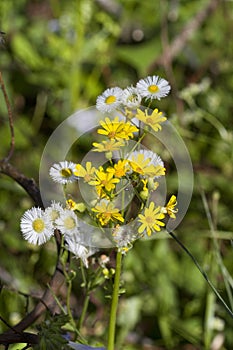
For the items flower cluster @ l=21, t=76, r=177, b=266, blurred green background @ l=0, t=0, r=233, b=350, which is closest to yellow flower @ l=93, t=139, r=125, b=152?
flower cluster @ l=21, t=76, r=177, b=266

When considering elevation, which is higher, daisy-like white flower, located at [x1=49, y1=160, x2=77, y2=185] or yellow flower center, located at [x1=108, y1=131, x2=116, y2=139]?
yellow flower center, located at [x1=108, y1=131, x2=116, y2=139]

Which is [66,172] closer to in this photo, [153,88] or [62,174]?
[62,174]

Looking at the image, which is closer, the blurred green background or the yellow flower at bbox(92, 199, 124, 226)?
the yellow flower at bbox(92, 199, 124, 226)

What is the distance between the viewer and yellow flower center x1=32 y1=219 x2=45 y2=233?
0.77m

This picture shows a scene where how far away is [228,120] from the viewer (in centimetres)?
220

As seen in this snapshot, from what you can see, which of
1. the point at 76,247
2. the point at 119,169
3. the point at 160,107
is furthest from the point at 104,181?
the point at 160,107

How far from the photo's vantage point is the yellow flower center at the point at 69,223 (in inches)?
31.1

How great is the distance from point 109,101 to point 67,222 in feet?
0.54

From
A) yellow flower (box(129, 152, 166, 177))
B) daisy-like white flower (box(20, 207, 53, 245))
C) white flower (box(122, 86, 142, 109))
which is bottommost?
daisy-like white flower (box(20, 207, 53, 245))

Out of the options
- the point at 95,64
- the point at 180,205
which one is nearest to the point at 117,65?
the point at 95,64

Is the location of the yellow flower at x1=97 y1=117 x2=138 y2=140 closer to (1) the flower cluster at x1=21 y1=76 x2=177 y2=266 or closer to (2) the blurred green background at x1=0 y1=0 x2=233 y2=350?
(1) the flower cluster at x1=21 y1=76 x2=177 y2=266

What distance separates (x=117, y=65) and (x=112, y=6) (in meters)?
0.32

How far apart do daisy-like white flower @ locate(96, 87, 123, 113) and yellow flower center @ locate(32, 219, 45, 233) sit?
16 centimetres

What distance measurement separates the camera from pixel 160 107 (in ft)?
7.14
